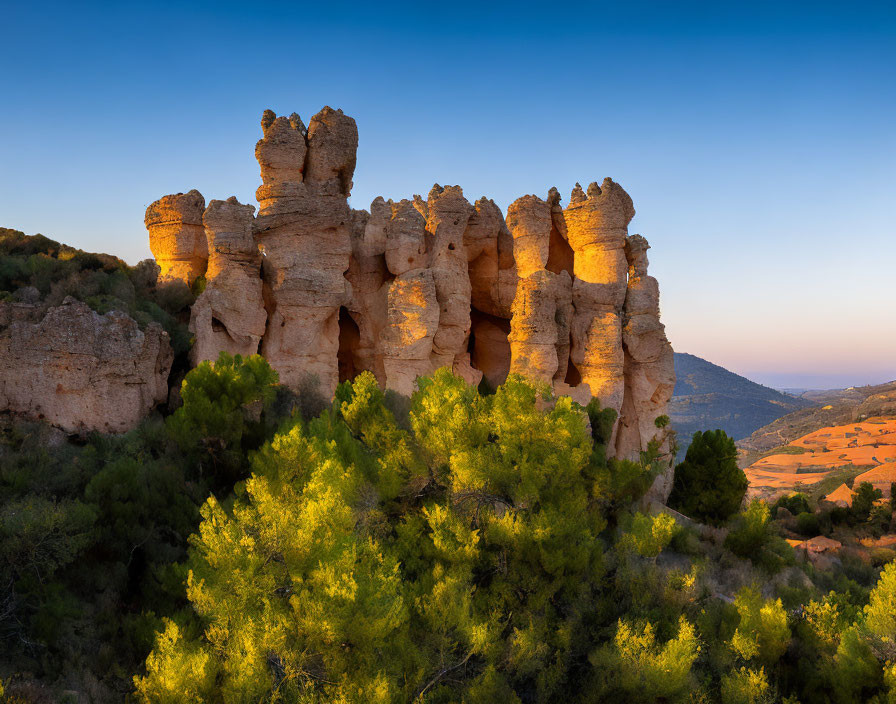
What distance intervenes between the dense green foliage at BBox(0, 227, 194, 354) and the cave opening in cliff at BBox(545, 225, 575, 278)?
14.8m

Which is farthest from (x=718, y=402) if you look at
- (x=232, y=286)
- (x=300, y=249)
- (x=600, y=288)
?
Result: (x=232, y=286)

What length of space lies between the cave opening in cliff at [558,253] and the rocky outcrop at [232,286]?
40.4 ft

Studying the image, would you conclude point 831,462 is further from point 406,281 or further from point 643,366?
point 406,281

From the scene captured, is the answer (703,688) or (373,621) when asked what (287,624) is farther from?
(703,688)

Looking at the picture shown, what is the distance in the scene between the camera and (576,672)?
28.2ft

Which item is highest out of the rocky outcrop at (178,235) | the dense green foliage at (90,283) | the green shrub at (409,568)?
the rocky outcrop at (178,235)

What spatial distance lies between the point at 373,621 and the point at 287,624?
906 mm

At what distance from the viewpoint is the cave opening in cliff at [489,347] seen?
23.7 meters

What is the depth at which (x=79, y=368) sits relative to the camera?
46.1 feet

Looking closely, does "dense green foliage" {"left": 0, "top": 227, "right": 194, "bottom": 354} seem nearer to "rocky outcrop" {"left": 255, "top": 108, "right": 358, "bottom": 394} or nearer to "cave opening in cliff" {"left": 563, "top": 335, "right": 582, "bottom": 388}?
"rocky outcrop" {"left": 255, "top": 108, "right": 358, "bottom": 394}

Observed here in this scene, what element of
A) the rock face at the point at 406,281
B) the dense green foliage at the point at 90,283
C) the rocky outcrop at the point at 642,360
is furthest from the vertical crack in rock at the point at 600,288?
the dense green foliage at the point at 90,283

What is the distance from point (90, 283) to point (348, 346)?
939cm

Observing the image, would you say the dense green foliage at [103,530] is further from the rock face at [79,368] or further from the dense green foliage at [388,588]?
the rock face at [79,368]

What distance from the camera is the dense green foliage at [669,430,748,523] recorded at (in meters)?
20.8
